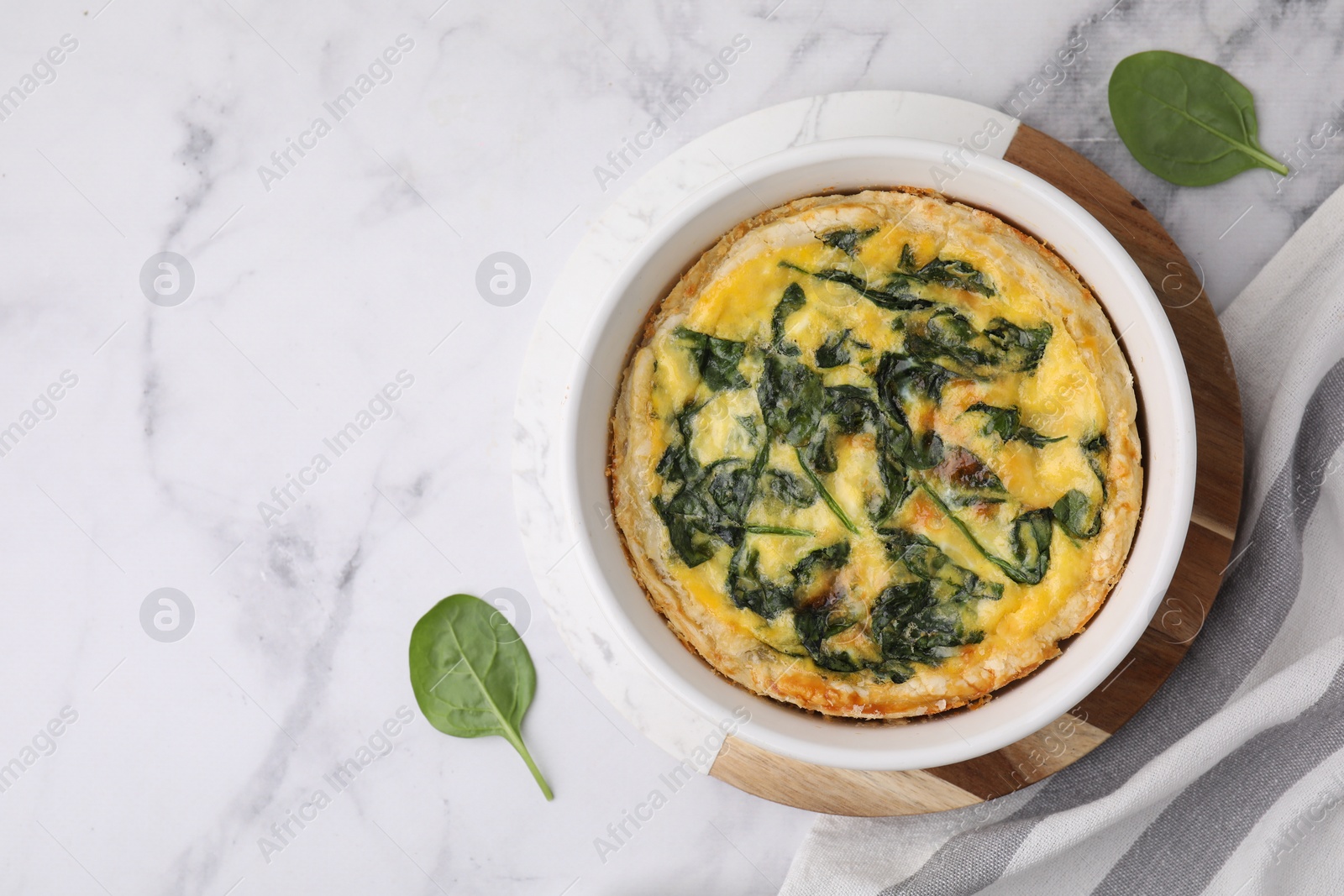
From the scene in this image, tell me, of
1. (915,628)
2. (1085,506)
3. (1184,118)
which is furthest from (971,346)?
(1184,118)

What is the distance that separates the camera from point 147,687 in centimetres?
457

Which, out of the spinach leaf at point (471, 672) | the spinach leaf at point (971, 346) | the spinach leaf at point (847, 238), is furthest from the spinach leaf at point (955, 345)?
the spinach leaf at point (471, 672)

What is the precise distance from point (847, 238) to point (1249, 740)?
2.68m

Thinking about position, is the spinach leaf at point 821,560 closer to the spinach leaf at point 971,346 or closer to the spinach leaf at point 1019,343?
the spinach leaf at point 971,346

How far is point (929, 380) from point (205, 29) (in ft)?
12.1

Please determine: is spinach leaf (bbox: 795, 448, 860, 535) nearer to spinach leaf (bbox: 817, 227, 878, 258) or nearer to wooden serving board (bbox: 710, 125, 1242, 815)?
spinach leaf (bbox: 817, 227, 878, 258)

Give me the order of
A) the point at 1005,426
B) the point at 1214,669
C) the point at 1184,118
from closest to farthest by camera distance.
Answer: the point at 1005,426, the point at 1214,669, the point at 1184,118

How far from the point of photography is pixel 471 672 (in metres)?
4.25

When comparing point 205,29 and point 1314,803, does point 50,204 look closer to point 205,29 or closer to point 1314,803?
point 205,29

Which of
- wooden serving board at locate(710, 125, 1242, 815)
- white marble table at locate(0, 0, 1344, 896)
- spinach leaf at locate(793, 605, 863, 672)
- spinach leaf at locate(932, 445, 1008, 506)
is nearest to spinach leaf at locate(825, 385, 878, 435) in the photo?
spinach leaf at locate(932, 445, 1008, 506)

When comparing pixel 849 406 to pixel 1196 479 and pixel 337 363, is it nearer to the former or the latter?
pixel 1196 479

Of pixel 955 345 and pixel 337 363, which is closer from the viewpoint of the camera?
pixel 955 345

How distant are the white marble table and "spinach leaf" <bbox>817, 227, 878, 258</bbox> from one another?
1086 millimetres

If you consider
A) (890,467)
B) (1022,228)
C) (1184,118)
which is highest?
(1184,118)
